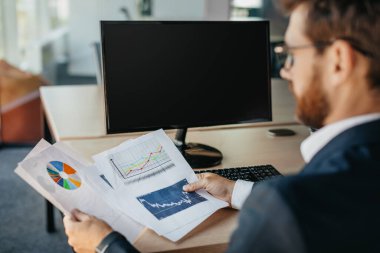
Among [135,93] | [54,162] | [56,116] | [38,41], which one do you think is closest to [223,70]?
[135,93]

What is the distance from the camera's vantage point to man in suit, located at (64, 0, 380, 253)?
771mm

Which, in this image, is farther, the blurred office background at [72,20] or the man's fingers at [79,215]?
the blurred office background at [72,20]

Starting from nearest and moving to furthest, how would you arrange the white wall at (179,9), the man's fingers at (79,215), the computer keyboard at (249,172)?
1. the man's fingers at (79,215)
2. the computer keyboard at (249,172)
3. the white wall at (179,9)

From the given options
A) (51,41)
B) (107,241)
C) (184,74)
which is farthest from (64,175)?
(51,41)

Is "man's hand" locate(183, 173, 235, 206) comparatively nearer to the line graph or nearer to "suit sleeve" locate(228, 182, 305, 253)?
the line graph

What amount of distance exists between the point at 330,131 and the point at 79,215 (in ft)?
2.02

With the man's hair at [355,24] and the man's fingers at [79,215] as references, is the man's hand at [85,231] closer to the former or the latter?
the man's fingers at [79,215]

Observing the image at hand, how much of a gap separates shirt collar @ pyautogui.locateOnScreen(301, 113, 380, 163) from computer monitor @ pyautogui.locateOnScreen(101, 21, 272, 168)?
0.64 m

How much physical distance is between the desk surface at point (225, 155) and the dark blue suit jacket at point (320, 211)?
37 cm

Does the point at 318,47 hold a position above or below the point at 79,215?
above

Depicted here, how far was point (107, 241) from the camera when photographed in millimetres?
1078

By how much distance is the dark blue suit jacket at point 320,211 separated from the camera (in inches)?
30.1

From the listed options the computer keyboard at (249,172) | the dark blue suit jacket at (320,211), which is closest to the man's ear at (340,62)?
the dark blue suit jacket at (320,211)

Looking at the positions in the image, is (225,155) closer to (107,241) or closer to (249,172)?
(249,172)
